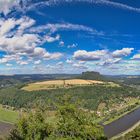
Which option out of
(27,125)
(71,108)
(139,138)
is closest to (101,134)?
(71,108)

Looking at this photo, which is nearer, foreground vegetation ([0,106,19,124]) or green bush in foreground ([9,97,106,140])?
green bush in foreground ([9,97,106,140])

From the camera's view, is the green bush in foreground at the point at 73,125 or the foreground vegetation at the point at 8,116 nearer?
the green bush in foreground at the point at 73,125

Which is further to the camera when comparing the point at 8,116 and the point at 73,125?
the point at 8,116

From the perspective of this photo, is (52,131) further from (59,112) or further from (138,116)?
(138,116)

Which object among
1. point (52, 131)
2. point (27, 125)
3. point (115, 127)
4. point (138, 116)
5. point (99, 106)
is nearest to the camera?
point (52, 131)

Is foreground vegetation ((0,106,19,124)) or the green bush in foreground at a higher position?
the green bush in foreground

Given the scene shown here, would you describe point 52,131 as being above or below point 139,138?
above

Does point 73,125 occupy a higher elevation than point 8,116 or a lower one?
higher

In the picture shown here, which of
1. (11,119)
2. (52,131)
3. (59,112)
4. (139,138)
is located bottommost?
(11,119)

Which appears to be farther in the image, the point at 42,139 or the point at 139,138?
the point at 139,138

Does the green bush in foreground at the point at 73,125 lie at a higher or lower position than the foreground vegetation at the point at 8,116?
higher

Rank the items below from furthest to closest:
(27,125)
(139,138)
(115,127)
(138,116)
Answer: (138,116), (115,127), (139,138), (27,125)
